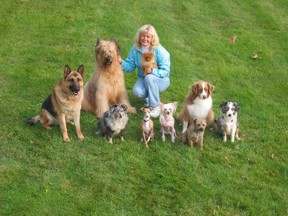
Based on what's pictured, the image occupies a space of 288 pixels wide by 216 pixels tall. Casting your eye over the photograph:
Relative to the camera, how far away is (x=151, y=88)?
27.3ft

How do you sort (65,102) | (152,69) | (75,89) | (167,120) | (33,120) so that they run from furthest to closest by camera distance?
(152,69), (33,120), (167,120), (65,102), (75,89)

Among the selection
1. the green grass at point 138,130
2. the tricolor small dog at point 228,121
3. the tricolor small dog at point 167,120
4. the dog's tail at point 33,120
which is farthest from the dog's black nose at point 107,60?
the tricolor small dog at point 228,121

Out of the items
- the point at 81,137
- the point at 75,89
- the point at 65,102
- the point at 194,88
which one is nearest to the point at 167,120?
the point at 194,88

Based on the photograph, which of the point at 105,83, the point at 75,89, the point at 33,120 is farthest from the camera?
the point at 105,83

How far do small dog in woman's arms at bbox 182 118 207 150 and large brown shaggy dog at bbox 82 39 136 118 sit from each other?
66.9 inches

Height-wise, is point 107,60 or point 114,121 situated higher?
point 107,60

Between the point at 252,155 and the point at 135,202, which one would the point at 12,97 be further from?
the point at 252,155

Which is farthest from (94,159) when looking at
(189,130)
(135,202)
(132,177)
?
(189,130)

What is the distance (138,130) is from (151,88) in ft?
3.16

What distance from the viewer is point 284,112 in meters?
8.93

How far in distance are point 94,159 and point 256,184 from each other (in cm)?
268

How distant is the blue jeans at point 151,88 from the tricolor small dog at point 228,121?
1427 millimetres

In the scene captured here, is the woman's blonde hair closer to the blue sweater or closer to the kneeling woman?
the kneeling woman

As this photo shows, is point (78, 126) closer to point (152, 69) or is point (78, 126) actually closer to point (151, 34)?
point (152, 69)
